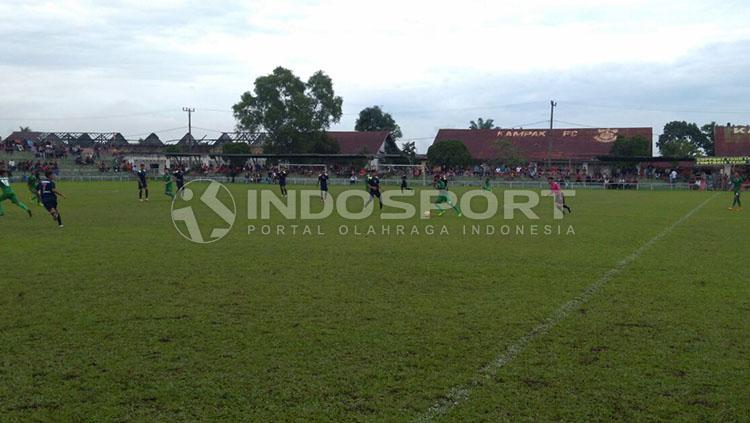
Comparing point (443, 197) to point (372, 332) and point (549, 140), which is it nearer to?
point (372, 332)

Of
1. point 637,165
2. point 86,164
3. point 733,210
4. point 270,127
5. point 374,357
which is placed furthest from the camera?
point 270,127

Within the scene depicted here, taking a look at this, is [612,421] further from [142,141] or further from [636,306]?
[142,141]

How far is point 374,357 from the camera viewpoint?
19.6 feet

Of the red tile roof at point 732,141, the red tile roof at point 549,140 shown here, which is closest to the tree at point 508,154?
the red tile roof at point 549,140

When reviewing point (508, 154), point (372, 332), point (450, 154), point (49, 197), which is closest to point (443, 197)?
point (49, 197)

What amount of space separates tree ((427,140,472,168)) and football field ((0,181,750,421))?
143ft

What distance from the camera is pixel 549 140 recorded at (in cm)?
6141

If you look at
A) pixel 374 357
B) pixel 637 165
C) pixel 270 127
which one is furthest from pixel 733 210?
pixel 270 127

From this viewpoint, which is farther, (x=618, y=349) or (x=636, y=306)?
(x=636, y=306)

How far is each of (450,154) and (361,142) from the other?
47.4 feet

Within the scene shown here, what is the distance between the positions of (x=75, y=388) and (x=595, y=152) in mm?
61431

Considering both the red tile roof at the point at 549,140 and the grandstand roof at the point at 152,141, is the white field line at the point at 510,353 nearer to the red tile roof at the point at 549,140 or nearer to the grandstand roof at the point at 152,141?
the red tile roof at the point at 549,140

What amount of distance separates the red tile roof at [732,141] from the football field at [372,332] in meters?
51.2

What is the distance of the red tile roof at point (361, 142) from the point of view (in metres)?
66.8
